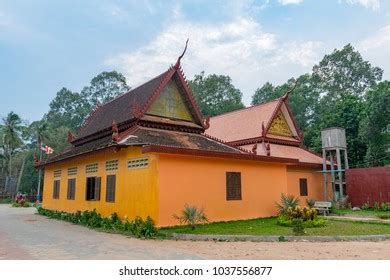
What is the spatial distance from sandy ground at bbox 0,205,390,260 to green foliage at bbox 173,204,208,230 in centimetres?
151

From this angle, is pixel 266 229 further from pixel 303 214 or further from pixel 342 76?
pixel 342 76

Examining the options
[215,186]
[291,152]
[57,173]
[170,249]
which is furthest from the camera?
[291,152]

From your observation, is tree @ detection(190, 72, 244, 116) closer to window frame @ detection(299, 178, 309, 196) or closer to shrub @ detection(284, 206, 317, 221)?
window frame @ detection(299, 178, 309, 196)

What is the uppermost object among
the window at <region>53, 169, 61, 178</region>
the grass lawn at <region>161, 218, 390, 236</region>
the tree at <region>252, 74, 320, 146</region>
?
the tree at <region>252, 74, 320, 146</region>

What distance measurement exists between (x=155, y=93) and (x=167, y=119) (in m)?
1.26

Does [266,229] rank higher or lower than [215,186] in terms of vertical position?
lower

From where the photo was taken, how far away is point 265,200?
1570cm

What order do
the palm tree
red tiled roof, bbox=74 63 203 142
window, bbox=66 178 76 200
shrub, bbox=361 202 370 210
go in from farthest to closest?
the palm tree
shrub, bbox=361 202 370 210
window, bbox=66 178 76 200
red tiled roof, bbox=74 63 203 142

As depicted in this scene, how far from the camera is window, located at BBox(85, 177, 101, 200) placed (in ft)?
50.0

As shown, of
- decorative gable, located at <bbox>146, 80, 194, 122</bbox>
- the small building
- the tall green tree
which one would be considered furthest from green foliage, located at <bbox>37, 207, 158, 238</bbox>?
the tall green tree

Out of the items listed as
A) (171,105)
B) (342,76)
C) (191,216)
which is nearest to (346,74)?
(342,76)

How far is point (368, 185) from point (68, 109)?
194 ft

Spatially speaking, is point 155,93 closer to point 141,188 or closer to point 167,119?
point 167,119

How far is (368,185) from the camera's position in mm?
19844
